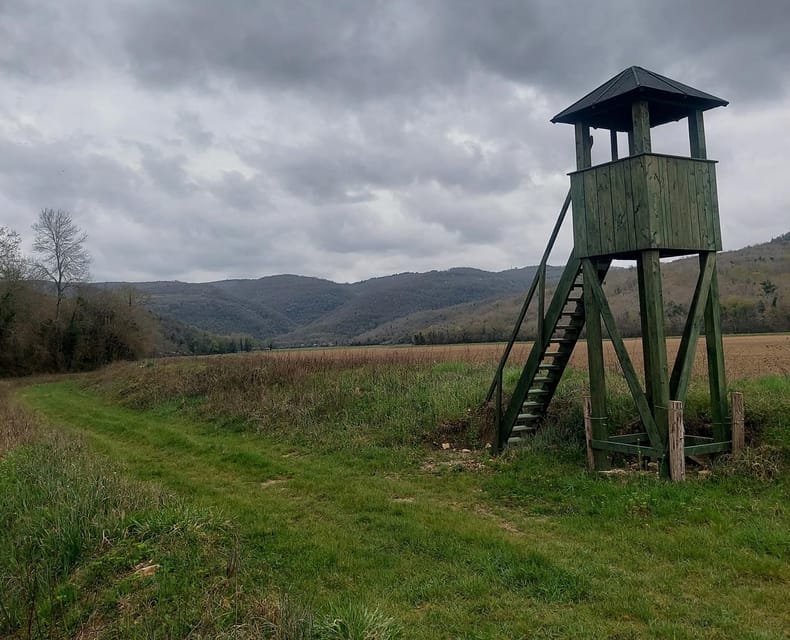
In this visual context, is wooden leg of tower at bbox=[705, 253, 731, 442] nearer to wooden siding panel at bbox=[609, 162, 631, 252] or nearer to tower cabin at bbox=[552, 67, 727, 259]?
tower cabin at bbox=[552, 67, 727, 259]

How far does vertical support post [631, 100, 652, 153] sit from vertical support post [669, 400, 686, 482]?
4.10 m

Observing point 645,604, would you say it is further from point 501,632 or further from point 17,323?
point 17,323

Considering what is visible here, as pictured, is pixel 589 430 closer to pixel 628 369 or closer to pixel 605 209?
→ pixel 628 369

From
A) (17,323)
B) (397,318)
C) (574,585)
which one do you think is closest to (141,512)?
(574,585)

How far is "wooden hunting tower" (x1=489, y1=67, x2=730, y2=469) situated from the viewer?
9.24 metres

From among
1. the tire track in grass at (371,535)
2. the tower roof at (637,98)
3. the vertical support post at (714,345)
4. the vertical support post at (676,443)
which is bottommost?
the tire track in grass at (371,535)

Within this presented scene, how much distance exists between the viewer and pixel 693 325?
9.65 metres

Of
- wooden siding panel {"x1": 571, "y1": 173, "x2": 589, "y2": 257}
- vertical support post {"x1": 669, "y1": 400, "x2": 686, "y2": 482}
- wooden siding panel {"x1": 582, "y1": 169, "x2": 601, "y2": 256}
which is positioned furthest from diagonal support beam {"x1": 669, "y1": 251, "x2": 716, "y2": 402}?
wooden siding panel {"x1": 571, "y1": 173, "x2": 589, "y2": 257}

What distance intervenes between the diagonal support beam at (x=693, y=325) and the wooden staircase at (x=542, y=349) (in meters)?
1.54

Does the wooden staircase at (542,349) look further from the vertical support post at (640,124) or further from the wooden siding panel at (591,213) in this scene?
the vertical support post at (640,124)

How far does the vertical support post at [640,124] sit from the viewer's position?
9398 mm

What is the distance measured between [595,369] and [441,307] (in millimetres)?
152870

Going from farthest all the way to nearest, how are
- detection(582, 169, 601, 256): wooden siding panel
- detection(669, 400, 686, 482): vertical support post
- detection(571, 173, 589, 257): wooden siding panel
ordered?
detection(571, 173, 589, 257): wooden siding panel < detection(582, 169, 601, 256): wooden siding panel < detection(669, 400, 686, 482): vertical support post

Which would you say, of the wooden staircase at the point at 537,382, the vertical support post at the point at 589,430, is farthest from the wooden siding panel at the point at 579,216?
the vertical support post at the point at 589,430
